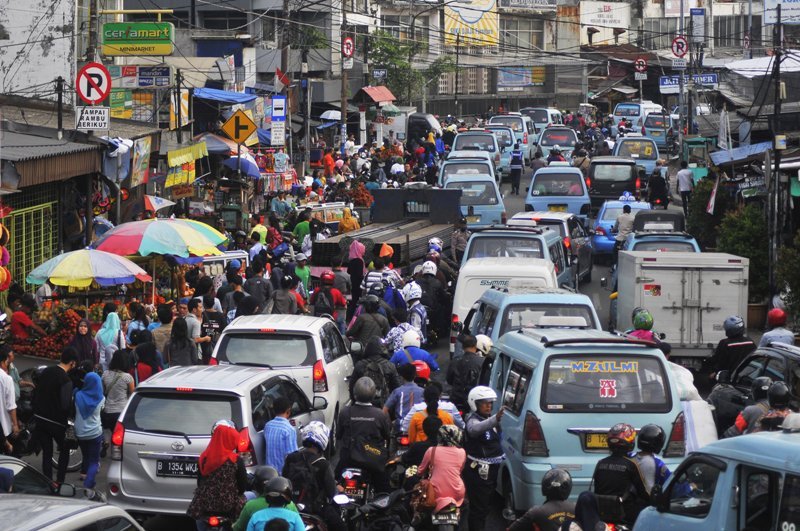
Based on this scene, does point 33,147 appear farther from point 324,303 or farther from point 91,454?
point 91,454

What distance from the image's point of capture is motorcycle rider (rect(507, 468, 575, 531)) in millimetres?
7965

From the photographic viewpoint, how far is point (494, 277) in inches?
679

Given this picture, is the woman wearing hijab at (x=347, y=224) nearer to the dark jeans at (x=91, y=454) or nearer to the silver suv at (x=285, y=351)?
the silver suv at (x=285, y=351)

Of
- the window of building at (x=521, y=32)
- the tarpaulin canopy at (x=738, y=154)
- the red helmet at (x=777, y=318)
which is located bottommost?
the red helmet at (x=777, y=318)

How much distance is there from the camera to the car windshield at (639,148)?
138 feet

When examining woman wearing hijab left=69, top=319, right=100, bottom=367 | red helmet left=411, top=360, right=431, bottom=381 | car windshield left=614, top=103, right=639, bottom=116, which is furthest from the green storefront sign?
car windshield left=614, top=103, right=639, bottom=116

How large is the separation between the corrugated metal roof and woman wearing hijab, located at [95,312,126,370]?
4.56m

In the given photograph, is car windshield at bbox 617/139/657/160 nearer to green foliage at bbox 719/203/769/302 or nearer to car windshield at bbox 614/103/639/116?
green foliage at bbox 719/203/769/302

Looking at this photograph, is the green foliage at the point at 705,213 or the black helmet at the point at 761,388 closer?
the black helmet at the point at 761,388

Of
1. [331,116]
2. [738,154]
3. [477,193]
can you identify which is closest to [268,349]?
[738,154]

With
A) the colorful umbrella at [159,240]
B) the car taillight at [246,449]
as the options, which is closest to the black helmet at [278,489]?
the car taillight at [246,449]

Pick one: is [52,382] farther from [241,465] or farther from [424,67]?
[424,67]

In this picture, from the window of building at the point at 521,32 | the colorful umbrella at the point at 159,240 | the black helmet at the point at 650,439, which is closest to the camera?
the black helmet at the point at 650,439

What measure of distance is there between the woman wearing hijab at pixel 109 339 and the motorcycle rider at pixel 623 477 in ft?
24.8
